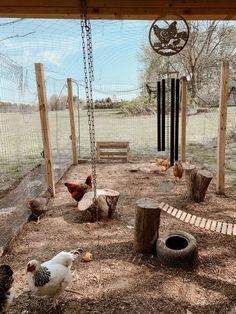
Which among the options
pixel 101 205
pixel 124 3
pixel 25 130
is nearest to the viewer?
pixel 124 3

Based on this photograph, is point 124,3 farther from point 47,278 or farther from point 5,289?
point 5,289

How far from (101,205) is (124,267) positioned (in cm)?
100

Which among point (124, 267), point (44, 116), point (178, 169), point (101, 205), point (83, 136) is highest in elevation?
point (44, 116)

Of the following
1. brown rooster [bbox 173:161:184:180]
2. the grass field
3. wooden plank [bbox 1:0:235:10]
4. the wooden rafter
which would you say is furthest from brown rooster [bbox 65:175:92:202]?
wooden plank [bbox 1:0:235:10]

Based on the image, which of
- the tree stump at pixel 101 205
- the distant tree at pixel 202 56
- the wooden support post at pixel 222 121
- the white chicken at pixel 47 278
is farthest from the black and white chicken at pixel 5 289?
the distant tree at pixel 202 56

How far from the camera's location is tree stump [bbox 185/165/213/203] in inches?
146

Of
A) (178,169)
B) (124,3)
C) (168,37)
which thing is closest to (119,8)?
(124,3)

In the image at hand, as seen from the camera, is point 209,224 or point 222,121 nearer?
point 209,224

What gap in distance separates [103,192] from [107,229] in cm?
48

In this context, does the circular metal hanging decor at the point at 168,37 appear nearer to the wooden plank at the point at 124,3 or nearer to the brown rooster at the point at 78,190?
the wooden plank at the point at 124,3

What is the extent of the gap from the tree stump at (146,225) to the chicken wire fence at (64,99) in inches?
78.8

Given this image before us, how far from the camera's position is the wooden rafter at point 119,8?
7.68 ft

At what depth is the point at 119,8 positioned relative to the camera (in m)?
2.39

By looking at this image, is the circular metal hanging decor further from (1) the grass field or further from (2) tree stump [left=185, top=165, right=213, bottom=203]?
(1) the grass field
